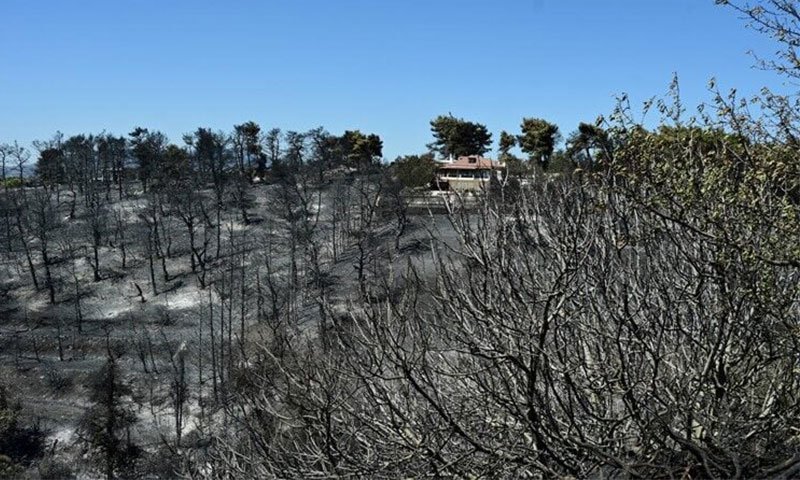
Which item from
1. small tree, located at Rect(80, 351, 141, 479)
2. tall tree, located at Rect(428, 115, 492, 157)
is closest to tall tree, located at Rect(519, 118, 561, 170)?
tall tree, located at Rect(428, 115, 492, 157)

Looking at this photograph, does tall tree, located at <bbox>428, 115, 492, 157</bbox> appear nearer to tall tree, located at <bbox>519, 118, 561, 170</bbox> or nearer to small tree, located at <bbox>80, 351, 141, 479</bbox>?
tall tree, located at <bbox>519, 118, 561, 170</bbox>

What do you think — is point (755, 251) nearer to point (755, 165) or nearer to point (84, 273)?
point (755, 165)

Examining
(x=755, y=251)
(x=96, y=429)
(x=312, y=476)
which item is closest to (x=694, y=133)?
(x=755, y=251)

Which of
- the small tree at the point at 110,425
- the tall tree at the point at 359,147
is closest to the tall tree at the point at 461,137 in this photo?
the tall tree at the point at 359,147

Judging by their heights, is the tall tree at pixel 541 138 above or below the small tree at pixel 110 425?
above

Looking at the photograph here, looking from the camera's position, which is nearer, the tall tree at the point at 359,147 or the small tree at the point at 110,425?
the small tree at the point at 110,425

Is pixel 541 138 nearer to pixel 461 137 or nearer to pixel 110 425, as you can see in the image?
pixel 461 137

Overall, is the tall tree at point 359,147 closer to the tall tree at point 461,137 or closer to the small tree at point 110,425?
the tall tree at point 461,137

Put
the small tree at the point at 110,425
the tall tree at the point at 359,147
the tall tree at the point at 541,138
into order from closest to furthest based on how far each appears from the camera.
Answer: the small tree at the point at 110,425, the tall tree at the point at 541,138, the tall tree at the point at 359,147

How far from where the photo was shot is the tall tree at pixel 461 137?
79.1 metres

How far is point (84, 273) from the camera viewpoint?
2532 inches

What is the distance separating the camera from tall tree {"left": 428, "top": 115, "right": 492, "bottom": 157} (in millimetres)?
79125

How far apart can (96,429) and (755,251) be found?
38546 mm

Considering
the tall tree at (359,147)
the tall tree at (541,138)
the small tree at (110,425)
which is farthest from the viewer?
the tall tree at (359,147)
